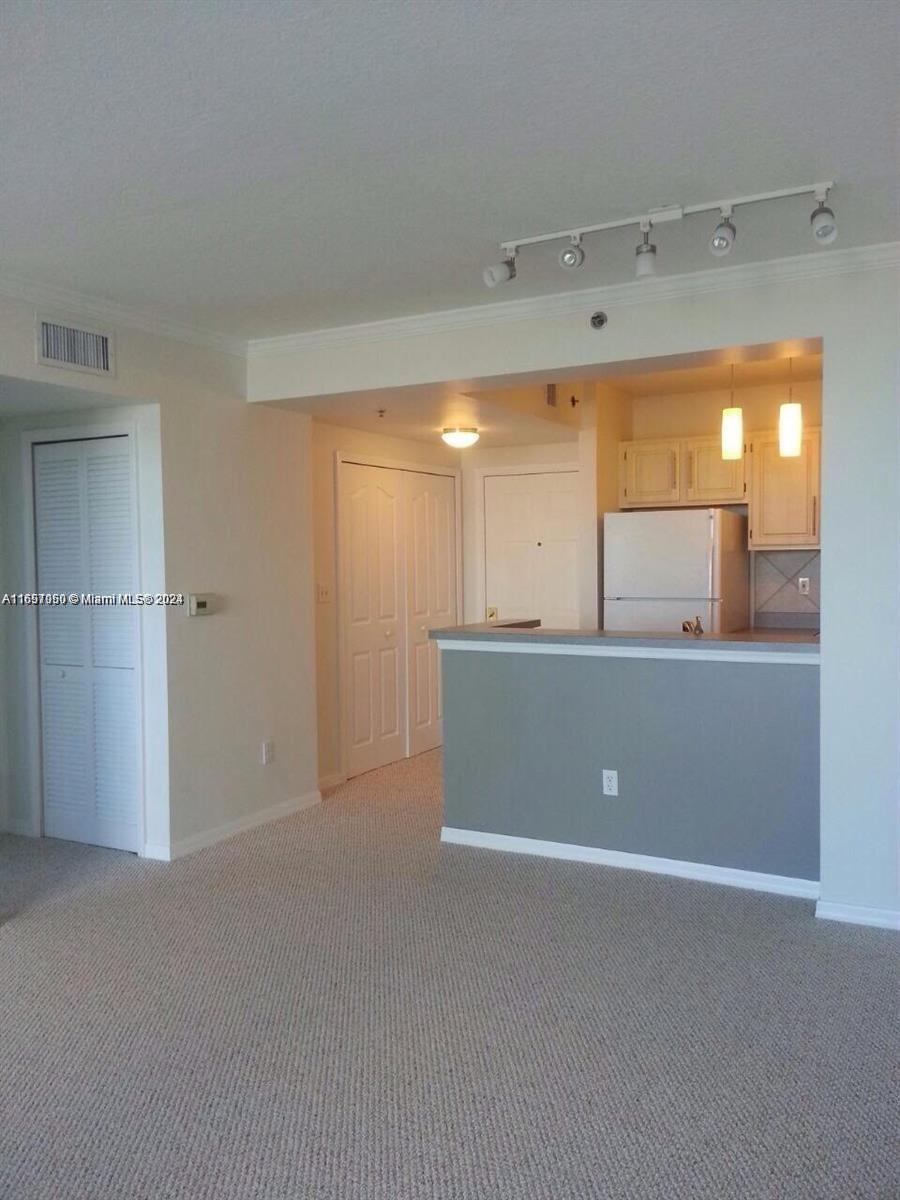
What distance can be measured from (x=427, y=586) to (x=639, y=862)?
301cm

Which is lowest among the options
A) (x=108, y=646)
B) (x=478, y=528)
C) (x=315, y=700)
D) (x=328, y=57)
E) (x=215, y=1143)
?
(x=215, y=1143)

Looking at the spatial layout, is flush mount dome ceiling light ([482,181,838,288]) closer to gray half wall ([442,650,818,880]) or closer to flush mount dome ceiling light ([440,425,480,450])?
gray half wall ([442,650,818,880])

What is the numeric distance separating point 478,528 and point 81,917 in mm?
4142

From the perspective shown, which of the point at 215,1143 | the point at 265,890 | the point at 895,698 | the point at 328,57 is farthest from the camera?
the point at 265,890

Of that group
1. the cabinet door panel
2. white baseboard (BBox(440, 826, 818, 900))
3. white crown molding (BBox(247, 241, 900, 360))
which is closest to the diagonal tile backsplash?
the cabinet door panel

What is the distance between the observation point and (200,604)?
456 centimetres

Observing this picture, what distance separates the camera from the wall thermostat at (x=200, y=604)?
14.8 feet

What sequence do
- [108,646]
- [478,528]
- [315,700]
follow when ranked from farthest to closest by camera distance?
[478,528] → [315,700] → [108,646]

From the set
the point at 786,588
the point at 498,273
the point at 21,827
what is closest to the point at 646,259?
the point at 498,273

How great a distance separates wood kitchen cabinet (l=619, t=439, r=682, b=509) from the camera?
607 centimetres

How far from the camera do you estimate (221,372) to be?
4.71 metres

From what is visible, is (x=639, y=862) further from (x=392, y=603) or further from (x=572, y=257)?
(x=392, y=603)

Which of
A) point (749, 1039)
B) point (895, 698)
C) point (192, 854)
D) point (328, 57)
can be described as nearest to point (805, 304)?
point (895, 698)

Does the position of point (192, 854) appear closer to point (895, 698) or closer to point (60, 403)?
point (60, 403)
